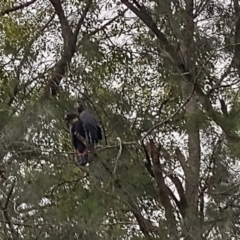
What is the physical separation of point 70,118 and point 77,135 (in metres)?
0.07

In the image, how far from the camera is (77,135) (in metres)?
2.33

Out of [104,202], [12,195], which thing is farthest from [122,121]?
[12,195]

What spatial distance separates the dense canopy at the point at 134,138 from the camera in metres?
2.15

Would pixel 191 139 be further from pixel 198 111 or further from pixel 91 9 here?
pixel 91 9

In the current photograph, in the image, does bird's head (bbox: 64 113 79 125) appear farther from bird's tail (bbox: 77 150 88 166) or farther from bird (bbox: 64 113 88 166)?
bird's tail (bbox: 77 150 88 166)

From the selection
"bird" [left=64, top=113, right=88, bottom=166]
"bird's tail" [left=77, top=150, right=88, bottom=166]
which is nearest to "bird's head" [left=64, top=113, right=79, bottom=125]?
"bird" [left=64, top=113, right=88, bottom=166]

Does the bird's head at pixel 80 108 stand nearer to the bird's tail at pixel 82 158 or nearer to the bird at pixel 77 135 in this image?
the bird at pixel 77 135

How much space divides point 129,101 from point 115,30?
15.9 inches

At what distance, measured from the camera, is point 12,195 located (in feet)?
7.14

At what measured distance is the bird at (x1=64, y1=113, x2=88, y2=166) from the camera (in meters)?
2.28

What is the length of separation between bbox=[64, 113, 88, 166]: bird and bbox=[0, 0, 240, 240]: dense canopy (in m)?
0.03

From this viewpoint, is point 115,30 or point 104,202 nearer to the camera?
point 104,202

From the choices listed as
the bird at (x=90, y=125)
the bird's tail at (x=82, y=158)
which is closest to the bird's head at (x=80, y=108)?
the bird at (x=90, y=125)

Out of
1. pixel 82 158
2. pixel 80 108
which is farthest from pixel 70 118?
pixel 82 158
